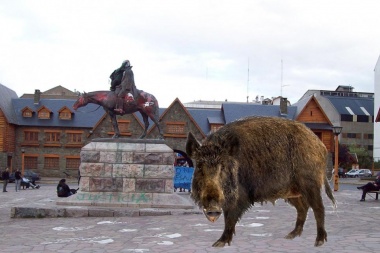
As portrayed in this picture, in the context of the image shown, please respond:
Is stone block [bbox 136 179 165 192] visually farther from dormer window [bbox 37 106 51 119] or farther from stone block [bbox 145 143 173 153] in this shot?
dormer window [bbox 37 106 51 119]

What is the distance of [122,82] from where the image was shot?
671 inches

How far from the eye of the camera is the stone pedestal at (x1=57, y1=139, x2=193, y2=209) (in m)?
17.5

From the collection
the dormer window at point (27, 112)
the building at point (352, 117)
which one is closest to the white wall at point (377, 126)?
the building at point (352, 117)

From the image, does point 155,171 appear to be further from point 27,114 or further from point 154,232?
point 27,114

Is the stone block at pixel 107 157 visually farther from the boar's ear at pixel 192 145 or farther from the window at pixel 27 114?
the window at pixel 27 114

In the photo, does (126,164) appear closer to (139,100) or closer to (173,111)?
(139,100)

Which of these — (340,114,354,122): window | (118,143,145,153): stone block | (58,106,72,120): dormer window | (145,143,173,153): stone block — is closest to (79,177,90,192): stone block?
(118,143,145,153): stone block

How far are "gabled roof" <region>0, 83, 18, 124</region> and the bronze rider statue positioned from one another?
45337 mm

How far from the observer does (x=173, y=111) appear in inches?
2271

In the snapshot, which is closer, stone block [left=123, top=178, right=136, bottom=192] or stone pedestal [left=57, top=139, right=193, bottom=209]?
stone pedestal [left=57, top=139, right=193, bottom=209]

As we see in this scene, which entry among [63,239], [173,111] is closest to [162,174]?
[63,239]

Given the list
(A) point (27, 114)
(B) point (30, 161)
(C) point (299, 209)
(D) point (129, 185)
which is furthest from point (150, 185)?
(A) point (27, 114)

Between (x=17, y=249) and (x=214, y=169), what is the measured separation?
9.61 meters

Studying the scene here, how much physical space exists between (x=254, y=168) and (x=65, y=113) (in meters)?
61.9
